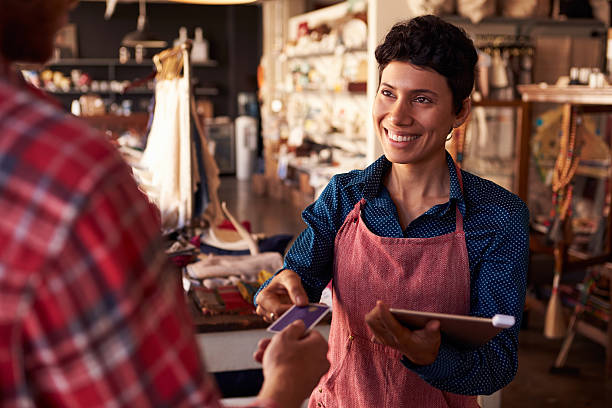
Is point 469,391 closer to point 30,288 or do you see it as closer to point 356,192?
point 356,192

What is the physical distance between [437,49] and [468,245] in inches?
18.3

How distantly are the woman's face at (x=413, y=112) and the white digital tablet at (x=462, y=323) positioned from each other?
1.54 feet

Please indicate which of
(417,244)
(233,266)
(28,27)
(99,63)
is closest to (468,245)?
(417,244)

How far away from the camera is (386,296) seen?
165cm

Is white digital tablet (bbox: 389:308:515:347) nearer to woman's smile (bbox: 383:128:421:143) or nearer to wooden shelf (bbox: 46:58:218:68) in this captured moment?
woman's smile (bbox: 383:128:421:143)

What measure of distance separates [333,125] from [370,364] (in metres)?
7.53

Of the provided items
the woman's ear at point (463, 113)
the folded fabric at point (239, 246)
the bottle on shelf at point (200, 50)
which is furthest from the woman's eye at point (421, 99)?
the bottle on shelf at point (200, 50)

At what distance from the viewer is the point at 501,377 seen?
1512 millimetres

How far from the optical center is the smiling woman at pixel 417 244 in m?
1.57

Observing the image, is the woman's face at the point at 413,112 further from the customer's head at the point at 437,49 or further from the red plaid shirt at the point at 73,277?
the red plaid shirt at the point at 73,277

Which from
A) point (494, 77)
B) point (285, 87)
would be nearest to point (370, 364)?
point (494, 77)

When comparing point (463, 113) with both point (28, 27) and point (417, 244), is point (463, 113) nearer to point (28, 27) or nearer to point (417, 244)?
point (417, 244)

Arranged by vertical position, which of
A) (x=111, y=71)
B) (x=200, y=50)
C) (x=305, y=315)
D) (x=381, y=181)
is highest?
(x=200, y=50)

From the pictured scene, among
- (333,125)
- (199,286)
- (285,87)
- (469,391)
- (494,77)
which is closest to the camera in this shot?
(469,391)
